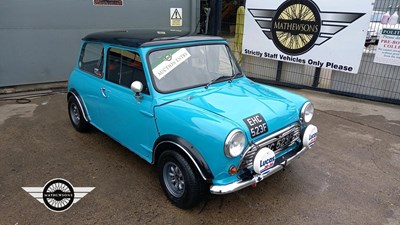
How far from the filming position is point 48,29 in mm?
6816

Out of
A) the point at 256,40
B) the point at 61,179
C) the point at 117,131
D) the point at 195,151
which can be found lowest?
the point at 61,179

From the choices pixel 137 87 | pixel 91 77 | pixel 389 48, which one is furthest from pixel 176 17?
pixel 137 87

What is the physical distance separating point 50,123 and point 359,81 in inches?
238

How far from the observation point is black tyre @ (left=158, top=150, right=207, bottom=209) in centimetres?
271

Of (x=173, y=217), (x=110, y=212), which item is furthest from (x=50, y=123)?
(x=173, y=217)

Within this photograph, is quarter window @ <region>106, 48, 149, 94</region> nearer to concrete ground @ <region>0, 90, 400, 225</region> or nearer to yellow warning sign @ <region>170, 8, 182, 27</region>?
concrete ground @ <region>0, 90, 400, 225</region>

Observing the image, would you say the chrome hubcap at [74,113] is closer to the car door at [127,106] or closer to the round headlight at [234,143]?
the car door at [127,106]

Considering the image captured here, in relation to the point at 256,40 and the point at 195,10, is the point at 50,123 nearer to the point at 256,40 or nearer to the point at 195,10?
the point at 256,40

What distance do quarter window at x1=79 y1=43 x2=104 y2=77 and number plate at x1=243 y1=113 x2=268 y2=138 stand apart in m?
2.16

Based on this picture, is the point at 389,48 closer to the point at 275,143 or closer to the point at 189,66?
the point at 275,143

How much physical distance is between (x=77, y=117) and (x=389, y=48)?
18.6ft

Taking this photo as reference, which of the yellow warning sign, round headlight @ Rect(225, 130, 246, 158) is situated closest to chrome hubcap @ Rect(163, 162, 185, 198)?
round headlight @ Rect(225, 130, 246, 158)

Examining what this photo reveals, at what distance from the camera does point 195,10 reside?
28.5 ft

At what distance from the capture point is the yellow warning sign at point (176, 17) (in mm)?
8391
